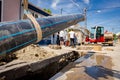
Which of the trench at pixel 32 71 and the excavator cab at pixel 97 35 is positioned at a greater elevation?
the excavator cab at pixel 97 35

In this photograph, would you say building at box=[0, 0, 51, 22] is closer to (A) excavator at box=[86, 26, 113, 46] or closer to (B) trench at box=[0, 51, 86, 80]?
(B) trench at box=[0, 51, 86, 80]

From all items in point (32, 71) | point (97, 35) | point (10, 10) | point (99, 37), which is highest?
point (10, 10)

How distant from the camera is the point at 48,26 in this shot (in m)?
3.55

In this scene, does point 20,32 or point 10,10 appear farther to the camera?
point 10,10

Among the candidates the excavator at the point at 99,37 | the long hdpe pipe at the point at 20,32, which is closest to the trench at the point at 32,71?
the long hdpe pipe at the point at 20,32

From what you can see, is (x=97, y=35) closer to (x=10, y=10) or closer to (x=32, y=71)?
(x=10, y=10)

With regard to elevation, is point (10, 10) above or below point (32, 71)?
above

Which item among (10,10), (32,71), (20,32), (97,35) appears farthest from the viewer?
(97,35)

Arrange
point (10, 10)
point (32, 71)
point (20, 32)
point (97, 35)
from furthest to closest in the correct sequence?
point (97, 35) < point (10, 10) < point (32, 71) < point (20, 32)

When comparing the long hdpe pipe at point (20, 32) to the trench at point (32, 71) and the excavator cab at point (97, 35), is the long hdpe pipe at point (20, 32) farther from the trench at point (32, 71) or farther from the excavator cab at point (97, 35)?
the excavator cab at point (97, 35)

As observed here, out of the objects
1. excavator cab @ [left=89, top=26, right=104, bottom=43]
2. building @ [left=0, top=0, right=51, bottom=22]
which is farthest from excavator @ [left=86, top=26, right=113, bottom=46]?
building @ [left=0, top=0, right=51, bottom=22]

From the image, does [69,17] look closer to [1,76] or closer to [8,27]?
[8,27]

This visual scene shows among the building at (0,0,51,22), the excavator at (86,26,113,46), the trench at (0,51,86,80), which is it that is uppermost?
the building at (0,0,51,22)

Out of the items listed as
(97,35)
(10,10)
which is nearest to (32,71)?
(10,10)
